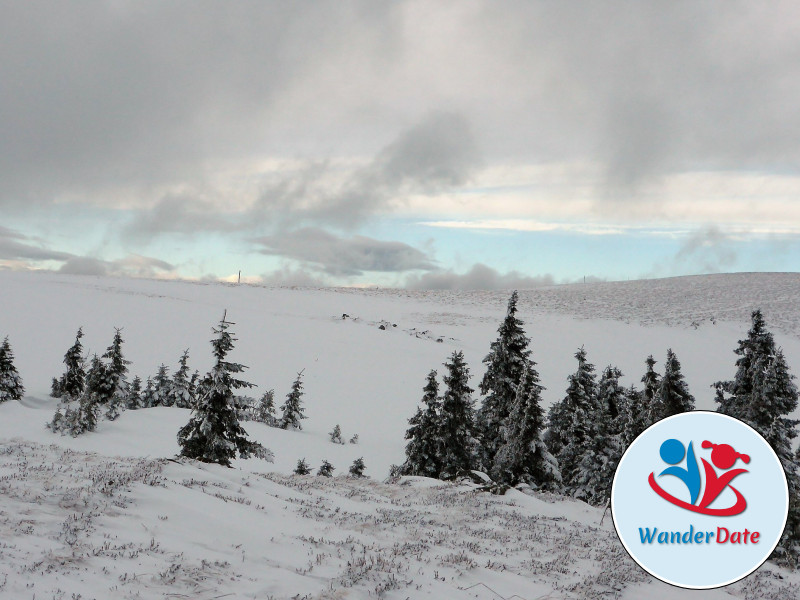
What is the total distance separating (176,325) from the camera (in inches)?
2594

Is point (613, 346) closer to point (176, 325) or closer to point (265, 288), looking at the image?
point (176, 325)

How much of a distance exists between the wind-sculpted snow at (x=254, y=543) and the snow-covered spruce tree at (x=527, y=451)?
8017 millimetres

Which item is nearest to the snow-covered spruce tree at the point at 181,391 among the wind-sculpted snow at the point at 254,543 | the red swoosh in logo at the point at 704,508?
the wind-sculpted snow at the point at 254,543

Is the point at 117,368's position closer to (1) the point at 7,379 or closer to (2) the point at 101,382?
(2) the point at 101,382

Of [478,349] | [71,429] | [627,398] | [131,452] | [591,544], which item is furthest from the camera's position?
[478,349]

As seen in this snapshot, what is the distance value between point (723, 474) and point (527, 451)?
15651 millimetres

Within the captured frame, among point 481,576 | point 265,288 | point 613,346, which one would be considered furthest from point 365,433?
point 265,288

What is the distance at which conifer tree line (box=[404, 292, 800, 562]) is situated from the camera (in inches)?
795

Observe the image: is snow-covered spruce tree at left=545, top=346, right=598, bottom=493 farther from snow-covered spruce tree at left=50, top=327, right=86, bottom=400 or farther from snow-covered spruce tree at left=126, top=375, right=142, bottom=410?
snow-covered spruce tree at left=126, top=375, right=142, bottom=410

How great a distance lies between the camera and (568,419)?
2645 cm

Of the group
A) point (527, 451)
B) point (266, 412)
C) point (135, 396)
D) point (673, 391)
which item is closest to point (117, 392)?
point (135, 396)

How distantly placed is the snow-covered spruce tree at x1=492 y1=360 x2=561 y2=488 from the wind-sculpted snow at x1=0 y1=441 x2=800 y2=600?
26.3ft

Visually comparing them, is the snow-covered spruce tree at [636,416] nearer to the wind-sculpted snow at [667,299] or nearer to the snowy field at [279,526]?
the snowy field at [279,526]

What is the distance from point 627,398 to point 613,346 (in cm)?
4476
